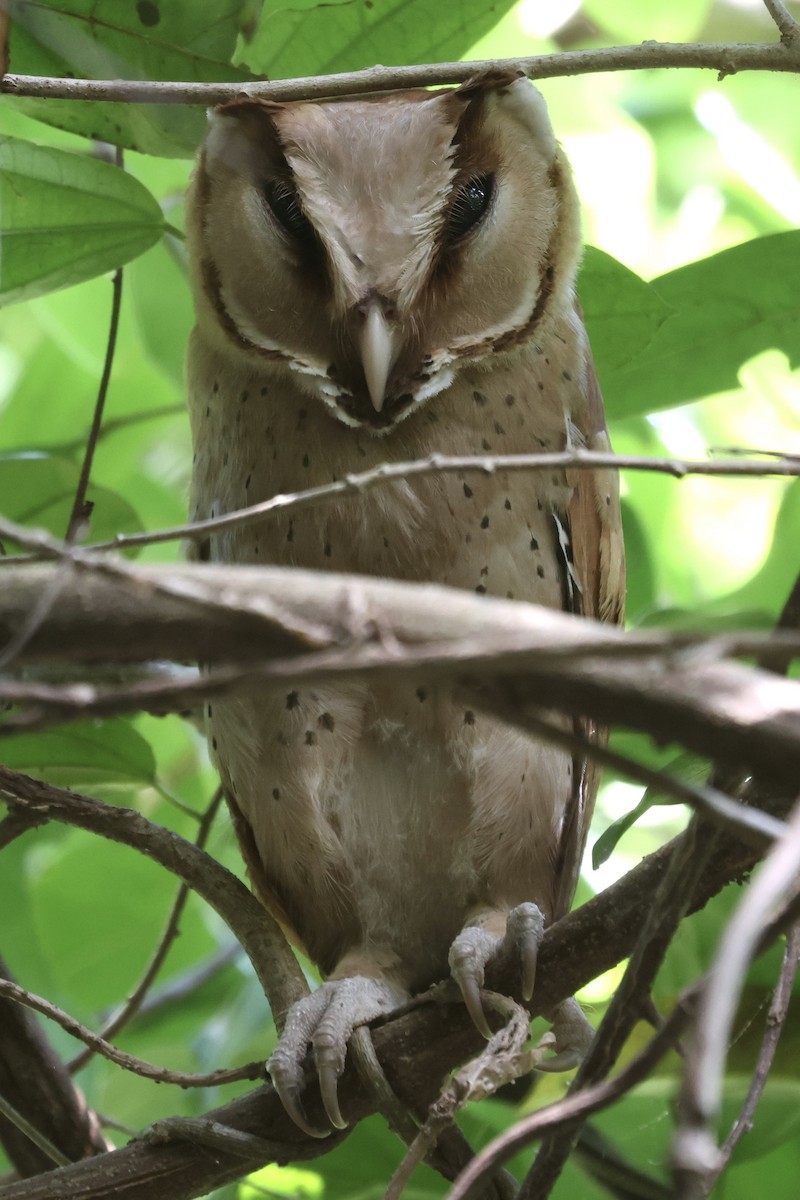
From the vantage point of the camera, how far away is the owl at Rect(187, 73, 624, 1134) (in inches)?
59.4

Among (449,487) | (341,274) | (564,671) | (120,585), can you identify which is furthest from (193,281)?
(564,671)

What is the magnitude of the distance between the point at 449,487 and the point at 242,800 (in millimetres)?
475

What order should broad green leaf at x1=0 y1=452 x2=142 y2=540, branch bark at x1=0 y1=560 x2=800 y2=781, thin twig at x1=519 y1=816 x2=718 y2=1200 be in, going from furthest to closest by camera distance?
broad green leaf at x1=0 y1=452 x2=142 y2=540
thin twig at x1=519 y1=816 x2=718 y2=1200
branch bark at x1=0 y1=560 x2=800 y2=781

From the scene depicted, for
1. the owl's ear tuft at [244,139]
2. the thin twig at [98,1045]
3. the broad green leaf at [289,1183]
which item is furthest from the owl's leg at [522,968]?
the owl's ear tuft at [244,139]

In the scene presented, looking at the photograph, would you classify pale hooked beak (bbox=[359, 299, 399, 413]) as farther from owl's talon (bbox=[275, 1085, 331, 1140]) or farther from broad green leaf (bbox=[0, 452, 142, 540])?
owl's talon (bbox=[275, 1085, 331, 1140])

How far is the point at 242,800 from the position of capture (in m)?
1.63

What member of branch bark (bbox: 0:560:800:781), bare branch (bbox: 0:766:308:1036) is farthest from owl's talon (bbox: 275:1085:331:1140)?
branch bark (bbox: 0:560:800:781)

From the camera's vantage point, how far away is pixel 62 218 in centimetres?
152

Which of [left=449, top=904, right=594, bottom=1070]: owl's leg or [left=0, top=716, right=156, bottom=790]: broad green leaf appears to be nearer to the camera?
[left=449, top=904, right=594, bottom=1070]: owl's leg

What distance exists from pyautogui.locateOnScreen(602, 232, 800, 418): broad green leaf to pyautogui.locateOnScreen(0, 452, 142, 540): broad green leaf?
65 cm

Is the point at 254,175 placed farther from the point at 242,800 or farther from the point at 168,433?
the point at 168,433

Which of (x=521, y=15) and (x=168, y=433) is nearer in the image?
(x=521, y=15)

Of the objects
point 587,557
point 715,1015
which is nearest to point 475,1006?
point 587,557

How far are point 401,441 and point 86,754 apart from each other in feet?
1.83
